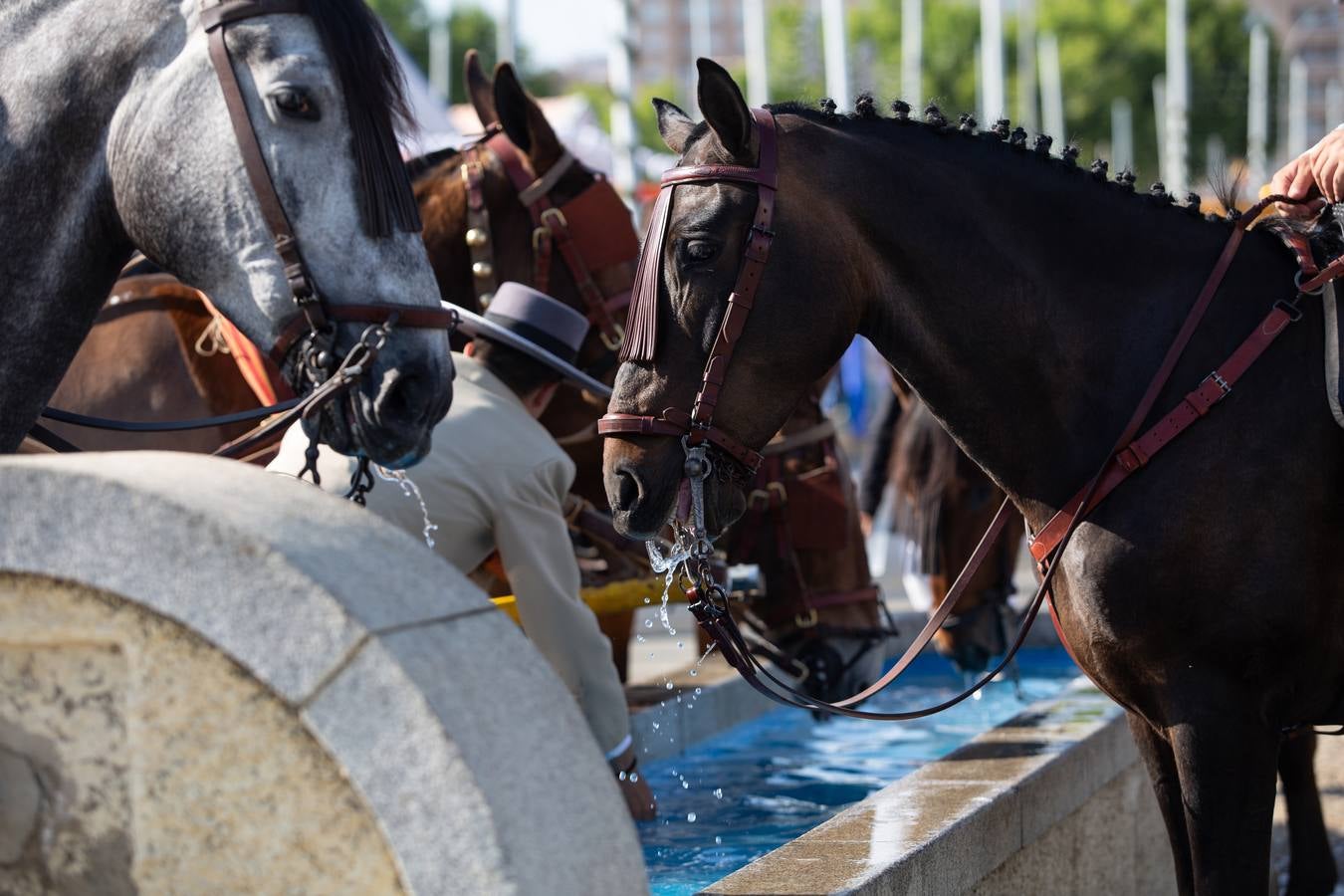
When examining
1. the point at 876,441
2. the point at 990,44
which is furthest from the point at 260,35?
the point at 990,44

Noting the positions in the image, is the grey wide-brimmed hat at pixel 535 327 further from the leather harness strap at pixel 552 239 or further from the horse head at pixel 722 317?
the horse head at pixel 722 317

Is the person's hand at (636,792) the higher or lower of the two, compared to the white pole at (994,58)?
lower

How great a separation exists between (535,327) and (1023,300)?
1.90 metres

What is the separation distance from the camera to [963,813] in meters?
4.10

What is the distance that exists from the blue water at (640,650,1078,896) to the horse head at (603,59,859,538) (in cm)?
152

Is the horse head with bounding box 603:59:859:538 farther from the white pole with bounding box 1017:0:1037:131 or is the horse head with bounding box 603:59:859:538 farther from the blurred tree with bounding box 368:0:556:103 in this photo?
the blurred tree with bounding box 368:0:556:103

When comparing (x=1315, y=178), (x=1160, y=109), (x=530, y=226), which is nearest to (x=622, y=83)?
(x=530, y=226)

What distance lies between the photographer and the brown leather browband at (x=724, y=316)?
3.57 metres

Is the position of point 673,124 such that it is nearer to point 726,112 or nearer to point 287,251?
point 726,112

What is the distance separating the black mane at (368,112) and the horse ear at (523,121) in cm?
227

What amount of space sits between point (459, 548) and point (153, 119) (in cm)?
208

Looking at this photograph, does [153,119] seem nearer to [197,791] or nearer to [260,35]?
[260,35]

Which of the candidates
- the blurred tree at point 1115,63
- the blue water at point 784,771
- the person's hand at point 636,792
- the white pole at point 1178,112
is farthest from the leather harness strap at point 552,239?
the blurred tree at point 1115,63

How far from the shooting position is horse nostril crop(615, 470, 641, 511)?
361cm
